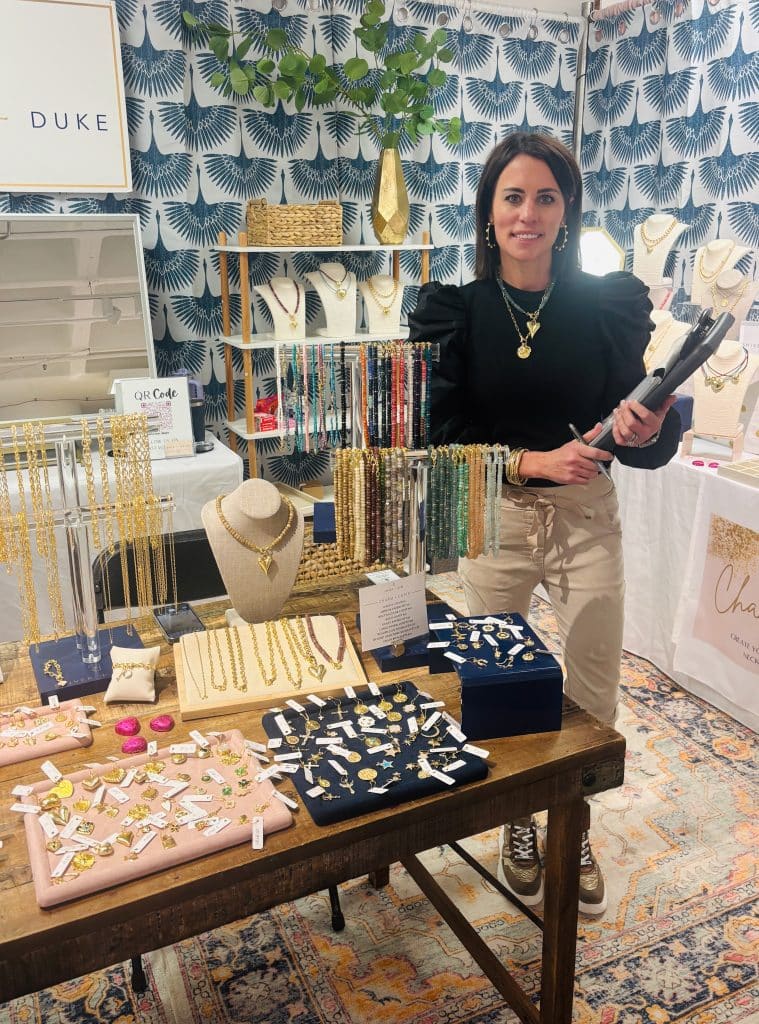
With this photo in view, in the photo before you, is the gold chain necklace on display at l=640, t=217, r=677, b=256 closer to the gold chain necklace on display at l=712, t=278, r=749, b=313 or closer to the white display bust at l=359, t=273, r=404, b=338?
the gold chain necklace on display at l=712, t=278, r=749, b=313

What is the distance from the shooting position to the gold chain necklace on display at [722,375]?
9.16 ft

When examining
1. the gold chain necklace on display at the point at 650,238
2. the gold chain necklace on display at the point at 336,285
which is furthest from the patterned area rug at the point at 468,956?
the gold chain necklace on display at the point at 336,285

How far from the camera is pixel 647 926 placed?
1.91m

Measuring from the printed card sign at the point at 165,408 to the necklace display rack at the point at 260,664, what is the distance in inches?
63.8

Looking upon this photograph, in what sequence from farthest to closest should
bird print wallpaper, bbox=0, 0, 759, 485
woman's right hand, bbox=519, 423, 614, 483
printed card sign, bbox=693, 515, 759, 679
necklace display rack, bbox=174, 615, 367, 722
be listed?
bird print wallpaper, bbox=0, 0, 759, 485 → printed card sign, bbox=693, 515, 759, 679 → woman's right hand, bbox=519, 423, 614, 483 → necklace display rack, bbox=174, 615, 367, 722

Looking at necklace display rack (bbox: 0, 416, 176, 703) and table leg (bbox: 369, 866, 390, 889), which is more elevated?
necklace display rack (bbox: 0, 416, 176, 703)

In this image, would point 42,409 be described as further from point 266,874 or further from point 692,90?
point 692,90

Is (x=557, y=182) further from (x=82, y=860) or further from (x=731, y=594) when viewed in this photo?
(x=731, y=594)

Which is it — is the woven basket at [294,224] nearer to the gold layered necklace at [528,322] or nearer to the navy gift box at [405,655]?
the gold layered necklace at [528,322]

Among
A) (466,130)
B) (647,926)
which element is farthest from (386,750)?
(466,130)

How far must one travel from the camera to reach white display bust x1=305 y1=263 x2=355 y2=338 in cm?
358

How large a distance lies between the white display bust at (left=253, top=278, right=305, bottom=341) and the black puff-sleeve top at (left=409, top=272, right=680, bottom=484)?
186 cm

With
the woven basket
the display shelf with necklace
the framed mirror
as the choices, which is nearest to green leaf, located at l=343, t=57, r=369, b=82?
the woven basket

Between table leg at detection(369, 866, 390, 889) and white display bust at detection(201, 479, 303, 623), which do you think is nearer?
white display bust at detection(201, 479, 303, 623)
